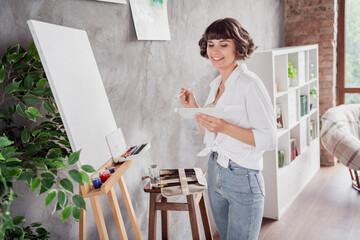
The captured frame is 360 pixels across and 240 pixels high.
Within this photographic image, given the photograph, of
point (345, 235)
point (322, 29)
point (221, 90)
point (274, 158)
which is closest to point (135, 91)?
point (221, 90)

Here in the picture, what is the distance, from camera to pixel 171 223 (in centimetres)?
259

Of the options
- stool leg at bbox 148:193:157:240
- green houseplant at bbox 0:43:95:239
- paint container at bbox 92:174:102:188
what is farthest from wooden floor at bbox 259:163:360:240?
green houseplant at bbox 0:43:95:239

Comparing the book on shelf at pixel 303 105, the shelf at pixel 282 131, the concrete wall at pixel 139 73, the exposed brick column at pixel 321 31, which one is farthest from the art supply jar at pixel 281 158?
the exposed brick column at pixel 321 31

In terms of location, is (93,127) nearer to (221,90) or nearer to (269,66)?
(221,90)

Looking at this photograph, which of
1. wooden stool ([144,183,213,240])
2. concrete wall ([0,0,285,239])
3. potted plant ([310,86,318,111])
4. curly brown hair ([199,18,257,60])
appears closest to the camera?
concrete wall ([0,0,285,239])

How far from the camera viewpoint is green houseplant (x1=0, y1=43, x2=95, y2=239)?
3.49ft

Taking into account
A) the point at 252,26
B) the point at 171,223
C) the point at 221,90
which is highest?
the point at 252,26

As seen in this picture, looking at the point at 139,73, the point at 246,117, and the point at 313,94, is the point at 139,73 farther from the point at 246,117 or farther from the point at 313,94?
the point at 313,94

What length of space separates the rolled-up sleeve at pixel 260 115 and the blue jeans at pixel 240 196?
0.19 meters

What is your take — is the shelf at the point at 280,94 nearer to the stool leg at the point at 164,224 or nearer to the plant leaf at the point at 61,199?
the stool leg at the point at 164,224

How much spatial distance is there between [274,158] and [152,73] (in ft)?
5.37

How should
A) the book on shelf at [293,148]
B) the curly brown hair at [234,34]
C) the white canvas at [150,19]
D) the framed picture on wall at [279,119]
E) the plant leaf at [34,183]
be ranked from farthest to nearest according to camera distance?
the book on shelf at [293,148] < the framed picture on wall at [279,119] < the white canvas at [150,19] < the curly brown hair at [234,34] < the plant leaf at [34,183]

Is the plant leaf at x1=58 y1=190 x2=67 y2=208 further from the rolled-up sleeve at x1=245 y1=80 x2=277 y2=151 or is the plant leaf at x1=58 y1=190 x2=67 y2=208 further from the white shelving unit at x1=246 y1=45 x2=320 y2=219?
the white shelving unit at x1=246 y1=45 x2=320 y2=219

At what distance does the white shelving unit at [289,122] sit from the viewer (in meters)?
3.31
